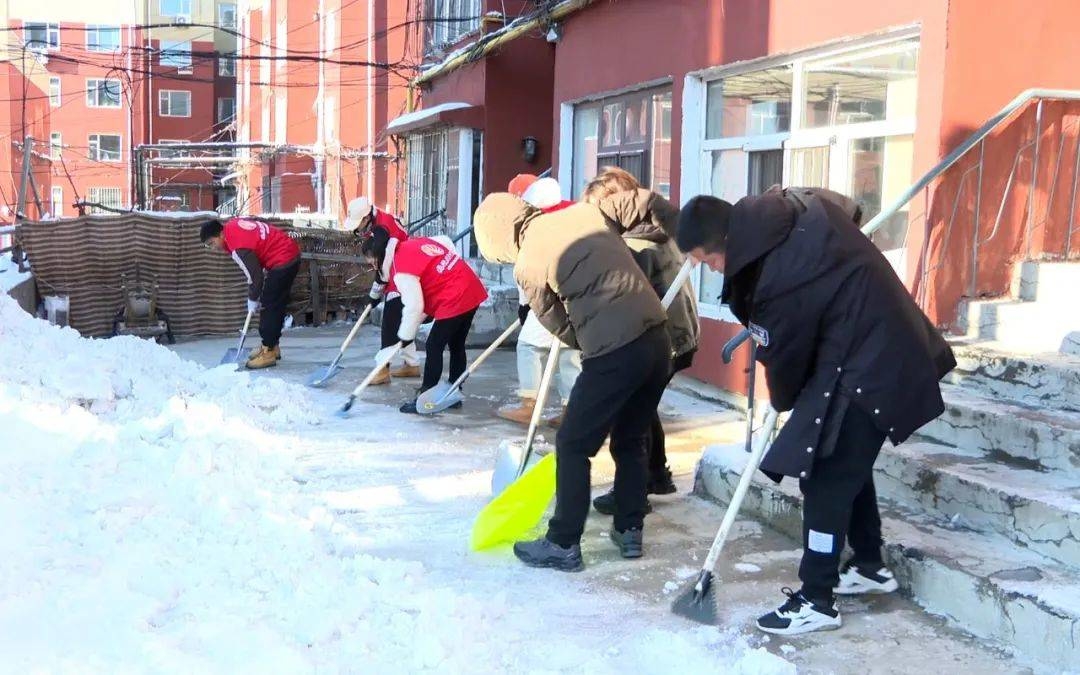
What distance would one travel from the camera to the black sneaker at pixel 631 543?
179 inches

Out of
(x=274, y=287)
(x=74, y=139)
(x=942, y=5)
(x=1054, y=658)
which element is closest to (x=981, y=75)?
(x=942, y=5)

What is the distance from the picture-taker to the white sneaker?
3.98m

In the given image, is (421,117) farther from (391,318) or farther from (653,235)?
(653,235)

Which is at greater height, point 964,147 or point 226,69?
point 226,69

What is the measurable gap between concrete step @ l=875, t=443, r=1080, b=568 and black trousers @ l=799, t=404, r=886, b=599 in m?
0.72

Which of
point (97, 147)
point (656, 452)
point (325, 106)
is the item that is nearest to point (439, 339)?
point (656, 452)

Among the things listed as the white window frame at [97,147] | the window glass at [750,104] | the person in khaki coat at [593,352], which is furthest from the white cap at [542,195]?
the white window frame at [97,147]

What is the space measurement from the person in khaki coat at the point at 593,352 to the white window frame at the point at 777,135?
272 centimetres

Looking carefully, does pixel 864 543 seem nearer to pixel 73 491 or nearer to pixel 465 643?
pixel 465 643

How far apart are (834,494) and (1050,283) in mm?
2696

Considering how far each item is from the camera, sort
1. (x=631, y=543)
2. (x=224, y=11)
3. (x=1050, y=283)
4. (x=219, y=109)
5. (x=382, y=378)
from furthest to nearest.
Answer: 1. (x=224, y=11)
2. (x=219, y=109)
3. (x=382, y=378)
4. (x=1050, y=283)
5. (x=631, y=543)

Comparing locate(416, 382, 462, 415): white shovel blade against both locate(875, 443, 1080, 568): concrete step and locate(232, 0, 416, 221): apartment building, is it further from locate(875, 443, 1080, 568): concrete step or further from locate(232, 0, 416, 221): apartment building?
locate(232, 0, 416, 221): apartment building

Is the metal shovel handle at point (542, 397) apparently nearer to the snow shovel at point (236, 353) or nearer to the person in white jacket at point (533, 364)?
the person in white jacket at point (533, 364)

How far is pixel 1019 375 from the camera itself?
5.00 m
